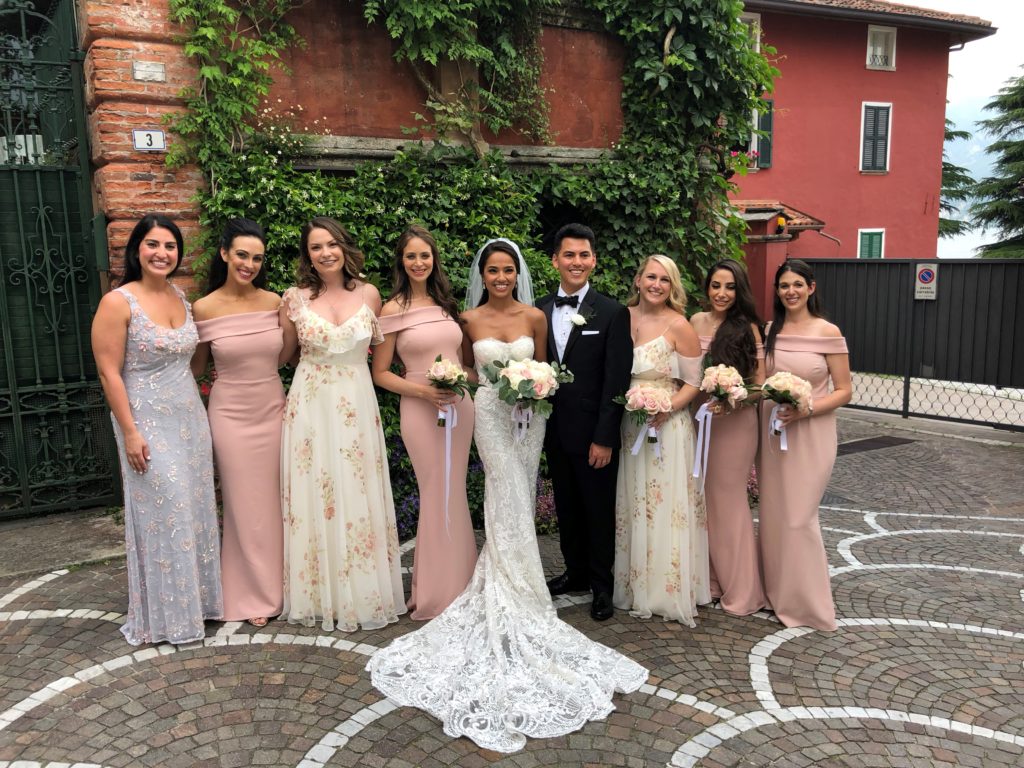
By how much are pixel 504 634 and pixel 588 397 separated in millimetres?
1466

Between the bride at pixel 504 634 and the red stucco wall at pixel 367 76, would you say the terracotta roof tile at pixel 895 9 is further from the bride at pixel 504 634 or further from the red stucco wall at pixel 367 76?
the bride at pixel 504 634

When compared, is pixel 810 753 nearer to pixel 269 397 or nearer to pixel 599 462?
pixel 599 462

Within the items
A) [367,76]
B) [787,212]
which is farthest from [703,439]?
[787,212]

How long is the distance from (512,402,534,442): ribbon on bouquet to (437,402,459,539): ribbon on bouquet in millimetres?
384

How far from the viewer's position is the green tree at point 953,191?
28.2 meters

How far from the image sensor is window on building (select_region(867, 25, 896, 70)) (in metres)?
21.0

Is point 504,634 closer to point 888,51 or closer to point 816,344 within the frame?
point 816,344

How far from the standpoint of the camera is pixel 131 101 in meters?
5.87

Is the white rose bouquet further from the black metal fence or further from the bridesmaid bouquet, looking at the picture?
the black metal fence

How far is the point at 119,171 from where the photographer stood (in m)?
5.87

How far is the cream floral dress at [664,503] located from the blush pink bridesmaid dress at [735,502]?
0.49 feet

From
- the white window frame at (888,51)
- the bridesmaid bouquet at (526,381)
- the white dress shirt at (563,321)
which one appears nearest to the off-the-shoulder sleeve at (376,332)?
the bridesmaid bouquet at (526,381)

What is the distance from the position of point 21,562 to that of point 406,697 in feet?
11.9

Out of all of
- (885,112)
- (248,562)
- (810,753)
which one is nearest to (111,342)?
(248,562)
